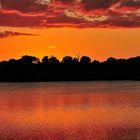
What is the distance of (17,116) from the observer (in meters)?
58.7

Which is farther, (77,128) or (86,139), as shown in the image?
(77,128)

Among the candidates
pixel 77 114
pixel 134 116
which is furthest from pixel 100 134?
pixel 77 114

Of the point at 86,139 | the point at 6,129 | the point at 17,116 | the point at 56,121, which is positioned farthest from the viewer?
the point at 17,116

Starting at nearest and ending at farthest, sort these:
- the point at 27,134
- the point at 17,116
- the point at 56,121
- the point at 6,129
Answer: the point at 27,134 < the point at 6,129 < the point at 56,121 < the point at 17,116

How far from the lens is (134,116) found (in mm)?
54344

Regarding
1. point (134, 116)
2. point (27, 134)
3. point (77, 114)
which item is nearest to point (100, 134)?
point (27, 134)

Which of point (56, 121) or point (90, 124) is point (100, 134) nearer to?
point (90, 124)

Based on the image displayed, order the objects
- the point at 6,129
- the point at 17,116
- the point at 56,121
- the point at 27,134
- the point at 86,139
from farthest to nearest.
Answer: the point at 17,116 → the point at 56,121 → the point at 6,129 → the point at 27,134 → the point at 86,139

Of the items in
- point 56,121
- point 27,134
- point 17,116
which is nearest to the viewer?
point 27,134

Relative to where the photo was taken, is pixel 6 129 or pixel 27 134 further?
pixel 6 129

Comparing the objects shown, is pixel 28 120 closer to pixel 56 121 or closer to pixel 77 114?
pixel 56 121

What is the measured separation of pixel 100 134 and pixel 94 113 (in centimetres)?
1851

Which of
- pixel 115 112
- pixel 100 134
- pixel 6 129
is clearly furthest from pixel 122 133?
pixel 115 112

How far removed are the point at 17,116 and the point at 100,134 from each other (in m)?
19.4
